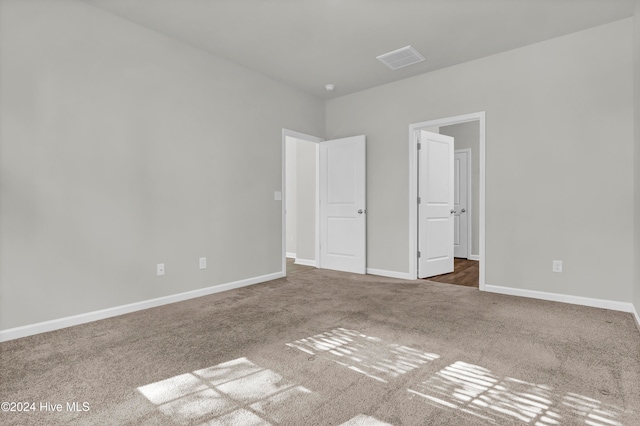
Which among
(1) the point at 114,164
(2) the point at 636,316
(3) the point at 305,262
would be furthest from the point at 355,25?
(3) the point at 305,262

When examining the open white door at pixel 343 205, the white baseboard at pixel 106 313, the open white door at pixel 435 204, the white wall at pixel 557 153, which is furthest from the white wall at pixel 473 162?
the white baseboard at pixel 106 313

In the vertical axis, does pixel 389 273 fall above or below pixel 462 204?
below

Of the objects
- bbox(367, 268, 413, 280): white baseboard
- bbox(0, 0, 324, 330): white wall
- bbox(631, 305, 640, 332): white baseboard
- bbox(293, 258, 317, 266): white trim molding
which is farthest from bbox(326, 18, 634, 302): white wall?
bbox(293, 258, 317, 266): white trim molding

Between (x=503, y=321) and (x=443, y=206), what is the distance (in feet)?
7.73

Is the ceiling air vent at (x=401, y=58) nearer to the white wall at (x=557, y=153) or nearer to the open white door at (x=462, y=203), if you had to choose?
the white wall at (x=557, y=153)

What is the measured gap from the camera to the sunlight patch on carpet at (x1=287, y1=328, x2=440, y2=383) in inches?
80.4

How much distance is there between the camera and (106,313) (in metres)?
3.03

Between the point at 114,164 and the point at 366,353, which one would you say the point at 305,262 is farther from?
the point at 366,353

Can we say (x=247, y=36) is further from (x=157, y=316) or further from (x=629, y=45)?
(x=629, y=45)

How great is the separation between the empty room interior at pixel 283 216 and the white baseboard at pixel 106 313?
0.06 feet

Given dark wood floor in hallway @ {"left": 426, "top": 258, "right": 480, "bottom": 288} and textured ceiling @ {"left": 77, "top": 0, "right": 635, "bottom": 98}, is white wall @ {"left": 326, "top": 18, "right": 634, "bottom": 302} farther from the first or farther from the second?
dark wood floor in hallway @ {"left": 426, "top": 258, "right": 480, "bottom": 288}

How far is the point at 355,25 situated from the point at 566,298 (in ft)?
11.6

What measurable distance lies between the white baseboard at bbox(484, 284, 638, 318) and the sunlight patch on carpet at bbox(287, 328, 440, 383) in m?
2.13

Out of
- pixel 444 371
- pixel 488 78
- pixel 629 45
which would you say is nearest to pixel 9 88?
pixel 444 371
